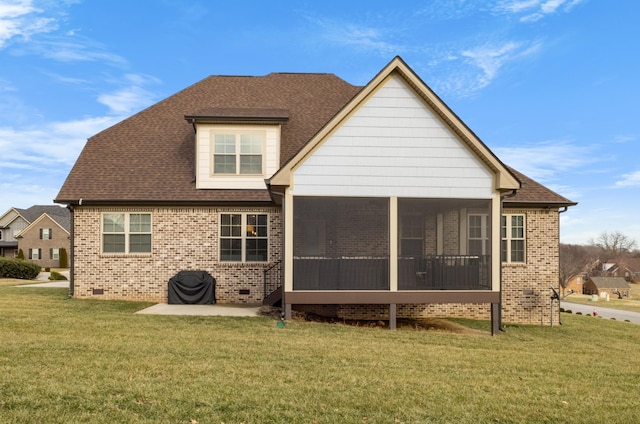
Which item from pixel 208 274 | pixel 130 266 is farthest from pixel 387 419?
pixel 130 266

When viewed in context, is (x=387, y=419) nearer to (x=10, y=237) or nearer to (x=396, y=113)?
(x=396, y=113)

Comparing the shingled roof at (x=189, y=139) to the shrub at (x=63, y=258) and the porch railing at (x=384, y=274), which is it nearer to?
the porch railing at (x=384, y=274)

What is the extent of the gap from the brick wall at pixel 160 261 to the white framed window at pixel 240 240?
208 mm

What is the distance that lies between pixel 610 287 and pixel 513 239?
92063 millimetres

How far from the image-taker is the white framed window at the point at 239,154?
1812cm

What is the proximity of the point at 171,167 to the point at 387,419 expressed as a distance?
14.3m

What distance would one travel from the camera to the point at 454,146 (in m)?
14.2

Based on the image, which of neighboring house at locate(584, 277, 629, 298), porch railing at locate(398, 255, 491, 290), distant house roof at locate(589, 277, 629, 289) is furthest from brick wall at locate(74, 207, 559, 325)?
distant house roof at locate(589, 277, 629, 289)

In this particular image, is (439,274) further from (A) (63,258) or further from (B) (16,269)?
(A) (63,258)

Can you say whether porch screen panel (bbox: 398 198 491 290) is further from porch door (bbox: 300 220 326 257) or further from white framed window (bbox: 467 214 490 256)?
porch door (bbox: 300 220 326 257)

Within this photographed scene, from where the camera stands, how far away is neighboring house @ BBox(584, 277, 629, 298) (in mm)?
95125

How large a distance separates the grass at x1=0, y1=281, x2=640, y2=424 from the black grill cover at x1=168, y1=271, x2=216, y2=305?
3.67 meters

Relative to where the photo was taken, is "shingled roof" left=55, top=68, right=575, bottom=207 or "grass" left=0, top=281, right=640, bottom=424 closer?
"grass" left=0, top=281, right=640, bottom=424

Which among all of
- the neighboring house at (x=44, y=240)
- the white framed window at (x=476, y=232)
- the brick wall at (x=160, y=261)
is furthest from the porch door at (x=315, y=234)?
the neighboring house at (x=44, y=240)
